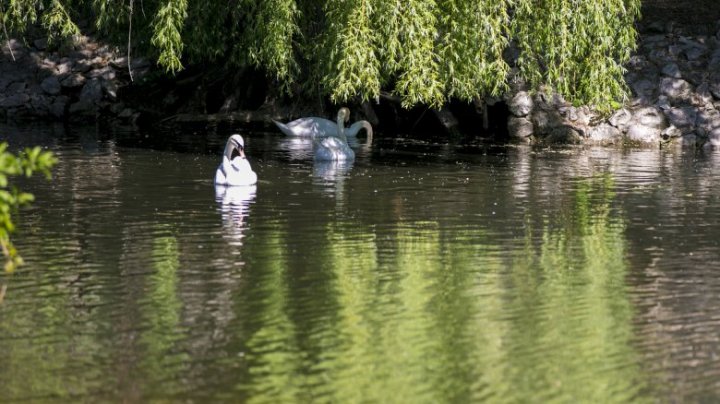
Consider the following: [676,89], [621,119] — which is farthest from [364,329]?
[676,89]

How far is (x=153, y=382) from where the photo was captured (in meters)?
9.77

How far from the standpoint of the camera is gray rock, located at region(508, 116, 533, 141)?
95.6ft

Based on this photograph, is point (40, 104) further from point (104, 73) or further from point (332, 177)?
point (332, 177)

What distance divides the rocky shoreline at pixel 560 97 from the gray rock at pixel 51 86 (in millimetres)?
24

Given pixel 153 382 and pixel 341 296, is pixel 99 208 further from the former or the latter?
pixel 153 382

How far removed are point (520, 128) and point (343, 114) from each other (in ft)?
12.1

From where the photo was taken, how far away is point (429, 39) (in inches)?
869

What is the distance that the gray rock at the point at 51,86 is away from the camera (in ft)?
113

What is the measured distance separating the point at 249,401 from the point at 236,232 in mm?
7195

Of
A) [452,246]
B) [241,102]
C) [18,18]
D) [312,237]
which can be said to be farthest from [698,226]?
[241,102]

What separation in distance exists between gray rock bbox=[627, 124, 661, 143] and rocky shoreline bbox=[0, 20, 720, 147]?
20 millimetres

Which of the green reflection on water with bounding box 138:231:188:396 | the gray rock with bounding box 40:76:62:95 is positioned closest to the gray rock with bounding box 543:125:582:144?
the gray rock with bounding box 40:76:62:95

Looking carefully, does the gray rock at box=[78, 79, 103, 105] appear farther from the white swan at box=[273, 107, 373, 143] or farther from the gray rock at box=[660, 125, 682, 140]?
the gray rock at box=[660, 125, 682, 140]

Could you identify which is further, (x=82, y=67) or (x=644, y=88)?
(x=82, y=67)
